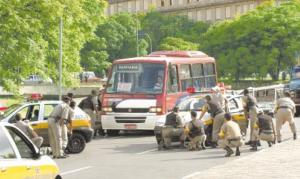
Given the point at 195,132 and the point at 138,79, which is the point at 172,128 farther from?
the point at 138,79

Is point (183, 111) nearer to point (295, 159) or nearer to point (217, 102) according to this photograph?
point (217, 102)

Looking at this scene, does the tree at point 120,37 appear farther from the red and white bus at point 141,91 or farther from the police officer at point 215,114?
the police officer at point 215,114

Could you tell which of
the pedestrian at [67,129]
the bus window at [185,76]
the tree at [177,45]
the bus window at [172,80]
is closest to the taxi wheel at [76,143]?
the pedestrian at [67,129]

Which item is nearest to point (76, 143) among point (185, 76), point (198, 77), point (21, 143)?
point (185, 76)


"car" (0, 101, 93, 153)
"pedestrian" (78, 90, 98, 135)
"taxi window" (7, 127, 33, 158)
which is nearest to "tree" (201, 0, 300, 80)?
"pedestrian" (78, 90, 98, 135)

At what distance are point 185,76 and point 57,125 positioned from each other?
10.2 m

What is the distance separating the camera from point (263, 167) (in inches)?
669

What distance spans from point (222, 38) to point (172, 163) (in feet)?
248

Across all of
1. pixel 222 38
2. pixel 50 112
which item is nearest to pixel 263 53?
pixel 222 38

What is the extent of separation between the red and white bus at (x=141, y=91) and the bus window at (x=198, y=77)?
2.56ft

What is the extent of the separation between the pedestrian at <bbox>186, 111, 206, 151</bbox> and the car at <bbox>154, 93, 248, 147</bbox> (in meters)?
0.86

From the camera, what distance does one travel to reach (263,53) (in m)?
86.9

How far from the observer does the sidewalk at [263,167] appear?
1552 cm

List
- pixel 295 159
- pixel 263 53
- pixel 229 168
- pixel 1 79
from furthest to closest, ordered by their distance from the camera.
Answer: pixel 263 53
pixel 1 79
pixel 295 159
pixel 229 168
